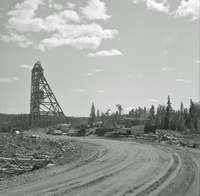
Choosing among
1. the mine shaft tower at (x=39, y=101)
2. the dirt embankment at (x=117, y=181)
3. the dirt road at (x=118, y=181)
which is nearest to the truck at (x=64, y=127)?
the mine shaft tower at (x=39, y=101)

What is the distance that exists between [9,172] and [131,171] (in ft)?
17.4

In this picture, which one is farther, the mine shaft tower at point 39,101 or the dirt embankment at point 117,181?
the mine shaft tower at point 39,101

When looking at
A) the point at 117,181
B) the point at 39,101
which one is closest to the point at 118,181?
the point at 117,181

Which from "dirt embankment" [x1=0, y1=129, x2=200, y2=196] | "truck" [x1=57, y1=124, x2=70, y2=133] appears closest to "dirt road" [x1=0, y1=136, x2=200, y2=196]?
"dirt embankment" [x1=0, y1=129, x2=200, y2=196]

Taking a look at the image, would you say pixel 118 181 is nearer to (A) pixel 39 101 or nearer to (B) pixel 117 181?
(B) pixel 117 181

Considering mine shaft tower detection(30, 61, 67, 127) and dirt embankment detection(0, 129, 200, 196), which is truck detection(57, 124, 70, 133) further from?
dirt embankment detection(0, 129, 200, 196)

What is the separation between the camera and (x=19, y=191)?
7.73m

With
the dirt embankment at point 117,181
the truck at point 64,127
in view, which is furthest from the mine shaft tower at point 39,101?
the dirt embankment at point 117,181

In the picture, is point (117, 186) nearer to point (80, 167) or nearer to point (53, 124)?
point (80, 167)

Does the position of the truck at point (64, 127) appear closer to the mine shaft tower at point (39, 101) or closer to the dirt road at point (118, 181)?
the mine shaft tower at point (39, 101)

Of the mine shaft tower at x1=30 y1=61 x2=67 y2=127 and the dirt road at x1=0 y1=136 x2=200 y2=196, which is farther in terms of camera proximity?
the mine shaft tower at x1=30 y1=61 x2=67 y2=127

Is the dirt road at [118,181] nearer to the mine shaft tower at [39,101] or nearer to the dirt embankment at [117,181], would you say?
the dirt embankment at [117,181]

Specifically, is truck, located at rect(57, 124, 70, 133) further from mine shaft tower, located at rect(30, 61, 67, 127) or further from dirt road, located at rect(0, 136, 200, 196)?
dirt road, located at rect(0, 136, 200, 196)

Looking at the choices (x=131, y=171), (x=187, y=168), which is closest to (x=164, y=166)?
(x=187, y=168)
